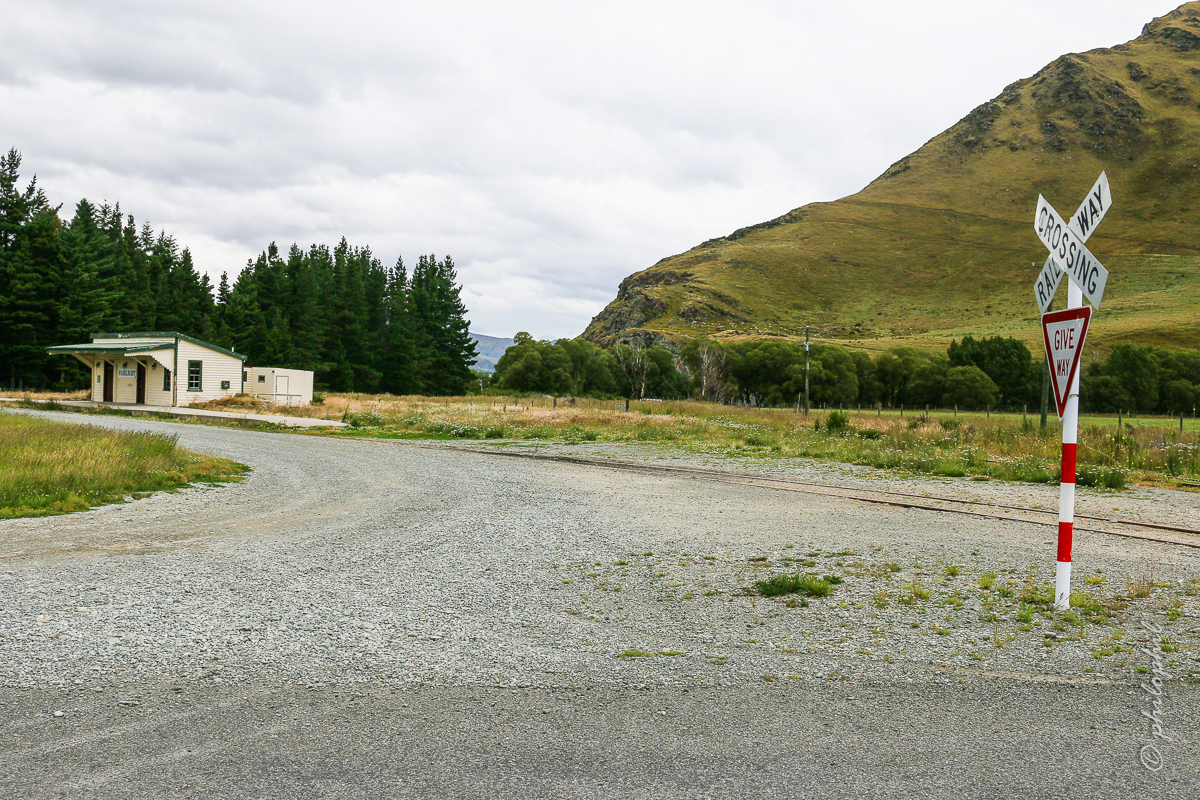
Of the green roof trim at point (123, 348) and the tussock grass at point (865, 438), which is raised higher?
the green roof trim at point (123, 348)

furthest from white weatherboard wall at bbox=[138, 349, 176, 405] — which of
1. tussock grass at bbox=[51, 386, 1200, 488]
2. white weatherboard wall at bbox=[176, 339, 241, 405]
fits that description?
tussock grass at bbox=[51, 386, 1200, 488]

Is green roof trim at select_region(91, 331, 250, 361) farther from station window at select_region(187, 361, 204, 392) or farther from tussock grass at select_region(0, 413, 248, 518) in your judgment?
tussock grass at select_region(0, 413, 248, 518)

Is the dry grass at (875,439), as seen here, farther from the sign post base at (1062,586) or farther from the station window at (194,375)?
the sign post base at (1062,586)

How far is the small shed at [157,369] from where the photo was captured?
40281mm

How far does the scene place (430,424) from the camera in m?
31.5

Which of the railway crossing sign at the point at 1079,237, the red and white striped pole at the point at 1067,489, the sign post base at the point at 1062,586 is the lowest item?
the sign post base at the point at 1062,586

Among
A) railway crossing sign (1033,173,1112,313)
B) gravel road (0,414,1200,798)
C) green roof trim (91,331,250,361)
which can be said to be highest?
green roof trim (91,331,250,361)

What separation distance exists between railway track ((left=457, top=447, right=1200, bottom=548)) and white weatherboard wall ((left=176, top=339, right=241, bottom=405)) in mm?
31521

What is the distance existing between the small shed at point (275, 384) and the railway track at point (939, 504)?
Answer: 3376cm

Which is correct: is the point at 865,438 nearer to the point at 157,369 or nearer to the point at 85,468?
the point at 85,468

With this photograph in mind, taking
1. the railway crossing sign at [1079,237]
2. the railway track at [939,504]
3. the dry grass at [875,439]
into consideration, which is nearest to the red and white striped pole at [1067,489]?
the railway crossing sign at [1079,237]

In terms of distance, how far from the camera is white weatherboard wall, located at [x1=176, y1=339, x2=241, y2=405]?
4100 cm

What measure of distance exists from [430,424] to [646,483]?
18.4 m

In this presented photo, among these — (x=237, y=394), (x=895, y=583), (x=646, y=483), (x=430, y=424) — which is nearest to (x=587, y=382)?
(x=237, y=394)
